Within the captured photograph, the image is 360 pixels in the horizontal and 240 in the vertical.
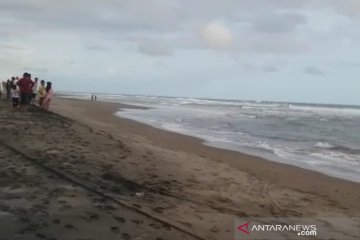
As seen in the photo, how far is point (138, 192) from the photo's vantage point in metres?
7.13

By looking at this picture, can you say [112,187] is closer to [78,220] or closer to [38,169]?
[38,169]

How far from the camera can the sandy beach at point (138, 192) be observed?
17.4 feet

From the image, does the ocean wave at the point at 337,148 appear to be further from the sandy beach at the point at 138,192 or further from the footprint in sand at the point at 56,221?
the footprint in sand at the point at 56,221

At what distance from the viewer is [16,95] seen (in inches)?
768

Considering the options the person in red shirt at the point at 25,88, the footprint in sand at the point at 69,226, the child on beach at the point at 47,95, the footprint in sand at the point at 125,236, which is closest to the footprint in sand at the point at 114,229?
the footprint in sand at the point at 125,236

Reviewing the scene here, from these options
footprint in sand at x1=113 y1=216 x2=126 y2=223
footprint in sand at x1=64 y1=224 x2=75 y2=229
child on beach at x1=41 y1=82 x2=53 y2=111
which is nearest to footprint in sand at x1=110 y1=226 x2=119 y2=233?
footprint in sand at x1=113 y1=216 x2=126 y2=223

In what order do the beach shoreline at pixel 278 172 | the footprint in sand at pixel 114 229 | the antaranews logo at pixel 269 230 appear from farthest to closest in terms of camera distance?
the beach shoreline at pixel 278 172 < the antaranews logo at pixel 269 230 < the footprint in sand at pixel 114 229

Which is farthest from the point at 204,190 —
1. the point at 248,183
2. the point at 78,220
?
the point at 78,220

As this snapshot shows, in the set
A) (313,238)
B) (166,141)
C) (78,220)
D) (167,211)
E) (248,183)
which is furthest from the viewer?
(166,141)

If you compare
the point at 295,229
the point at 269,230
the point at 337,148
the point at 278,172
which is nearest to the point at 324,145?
the point at 337,148

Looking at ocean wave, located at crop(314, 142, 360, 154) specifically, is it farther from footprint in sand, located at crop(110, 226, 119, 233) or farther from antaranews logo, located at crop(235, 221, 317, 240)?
footprint in sand, located at crop(110, 226, 119, 233)

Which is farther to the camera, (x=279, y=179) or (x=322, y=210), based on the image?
(x=279, y=179)

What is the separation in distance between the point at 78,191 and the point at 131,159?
366 centimetres

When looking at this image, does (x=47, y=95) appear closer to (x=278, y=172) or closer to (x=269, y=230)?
(x=278, y=172)
